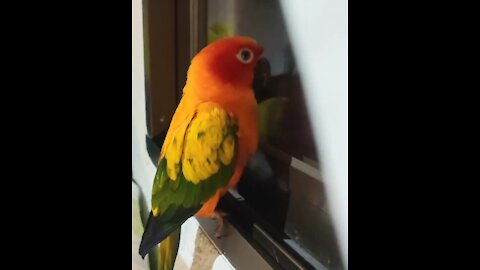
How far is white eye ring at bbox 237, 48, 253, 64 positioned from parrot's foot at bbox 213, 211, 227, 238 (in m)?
0.23

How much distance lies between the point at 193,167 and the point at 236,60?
0.17 m

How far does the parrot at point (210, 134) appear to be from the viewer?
28.7 inches

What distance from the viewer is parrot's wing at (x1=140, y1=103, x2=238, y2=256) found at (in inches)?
28.8

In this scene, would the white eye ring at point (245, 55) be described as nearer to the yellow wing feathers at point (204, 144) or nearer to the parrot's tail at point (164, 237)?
the yellow wing feathers at point (204, 144)

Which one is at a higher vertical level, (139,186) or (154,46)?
(154,46)

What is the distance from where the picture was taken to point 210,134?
73cm

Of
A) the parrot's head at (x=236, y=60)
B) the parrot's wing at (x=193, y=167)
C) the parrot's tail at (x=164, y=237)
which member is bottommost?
the parrot's tail at (x=164, y=237)

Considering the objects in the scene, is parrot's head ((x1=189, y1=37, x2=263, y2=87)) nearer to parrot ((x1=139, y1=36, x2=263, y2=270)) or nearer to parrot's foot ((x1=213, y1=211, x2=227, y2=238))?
parrot ((x1=139, y1=36, x2=263, y2=270))

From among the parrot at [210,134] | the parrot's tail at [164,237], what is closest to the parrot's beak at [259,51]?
the parrot at [210,134]

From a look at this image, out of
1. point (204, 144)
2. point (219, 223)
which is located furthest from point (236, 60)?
point (219, 223)
